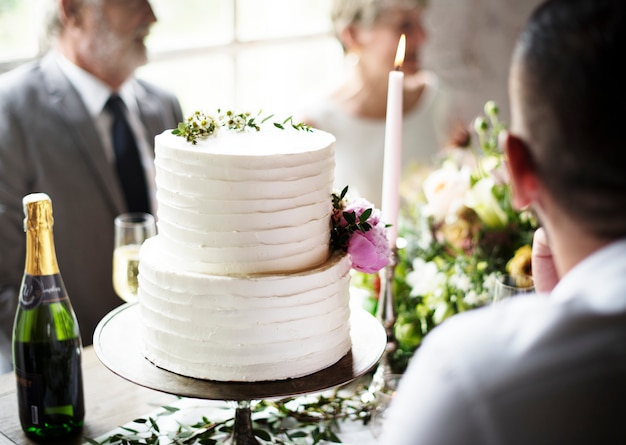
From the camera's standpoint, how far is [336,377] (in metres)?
1.16

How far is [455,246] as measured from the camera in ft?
6.21

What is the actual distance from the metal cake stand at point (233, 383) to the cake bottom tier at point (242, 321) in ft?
0.06

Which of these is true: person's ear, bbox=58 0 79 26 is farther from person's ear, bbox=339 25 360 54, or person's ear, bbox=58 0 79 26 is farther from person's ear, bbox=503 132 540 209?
person's ear, bbox=503 132 540 209

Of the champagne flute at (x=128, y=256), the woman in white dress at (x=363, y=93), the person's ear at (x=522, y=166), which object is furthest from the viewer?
the woman in white dress at (x=363, y=93)

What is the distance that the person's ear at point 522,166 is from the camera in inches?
30.3

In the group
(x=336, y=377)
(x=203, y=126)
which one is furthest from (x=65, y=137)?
(x=336, y=377)

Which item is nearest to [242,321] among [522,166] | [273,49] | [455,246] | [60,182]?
[522,166]

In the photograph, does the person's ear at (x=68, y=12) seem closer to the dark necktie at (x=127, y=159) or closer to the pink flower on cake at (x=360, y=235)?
the dark necktie at (x=127, y=159)

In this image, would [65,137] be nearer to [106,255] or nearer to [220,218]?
[106,255]

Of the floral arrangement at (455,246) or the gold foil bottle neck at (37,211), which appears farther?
the floral arrangement at (455,246)

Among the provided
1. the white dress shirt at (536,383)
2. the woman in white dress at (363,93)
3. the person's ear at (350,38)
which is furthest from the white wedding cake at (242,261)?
the person's ear at (350,38)

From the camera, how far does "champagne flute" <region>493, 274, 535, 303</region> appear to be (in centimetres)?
136

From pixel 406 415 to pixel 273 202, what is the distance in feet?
1.60

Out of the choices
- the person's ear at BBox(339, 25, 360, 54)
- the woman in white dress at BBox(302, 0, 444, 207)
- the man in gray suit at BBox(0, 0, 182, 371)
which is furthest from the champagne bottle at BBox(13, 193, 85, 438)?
the person's ear at BBox(339, 25, 360, 54)
